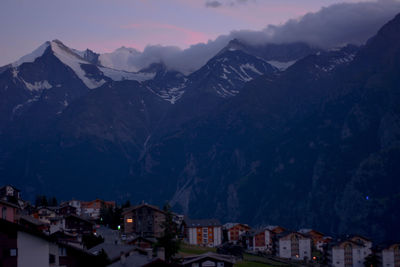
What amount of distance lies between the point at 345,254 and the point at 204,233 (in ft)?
127

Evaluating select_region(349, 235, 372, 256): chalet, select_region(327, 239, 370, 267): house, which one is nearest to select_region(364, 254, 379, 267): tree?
select_region(327, 239, 370, 267): house

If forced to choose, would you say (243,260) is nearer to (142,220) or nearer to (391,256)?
(142,220)

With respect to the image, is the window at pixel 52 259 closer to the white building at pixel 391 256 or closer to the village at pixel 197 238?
the village at pixel 197 238

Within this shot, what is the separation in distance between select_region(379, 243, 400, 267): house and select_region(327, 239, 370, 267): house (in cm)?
766

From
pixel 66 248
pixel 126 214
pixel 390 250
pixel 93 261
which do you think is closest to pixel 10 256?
pixel 66 248

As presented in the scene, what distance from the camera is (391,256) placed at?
154m

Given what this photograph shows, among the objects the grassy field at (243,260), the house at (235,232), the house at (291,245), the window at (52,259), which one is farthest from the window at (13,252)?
the house at (235,232)

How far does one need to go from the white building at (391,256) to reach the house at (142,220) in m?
60.0

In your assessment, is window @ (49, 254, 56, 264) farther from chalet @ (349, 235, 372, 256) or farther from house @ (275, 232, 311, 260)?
chalet @ (349, 235, 372, 256)

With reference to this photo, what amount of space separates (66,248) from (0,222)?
9.59m

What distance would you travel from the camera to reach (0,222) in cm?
3931

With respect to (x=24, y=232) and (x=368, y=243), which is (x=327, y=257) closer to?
(x=368, y=243)

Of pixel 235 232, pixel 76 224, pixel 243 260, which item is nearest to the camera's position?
pixel 76 224

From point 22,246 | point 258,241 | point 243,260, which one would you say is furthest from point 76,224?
point 258,241
